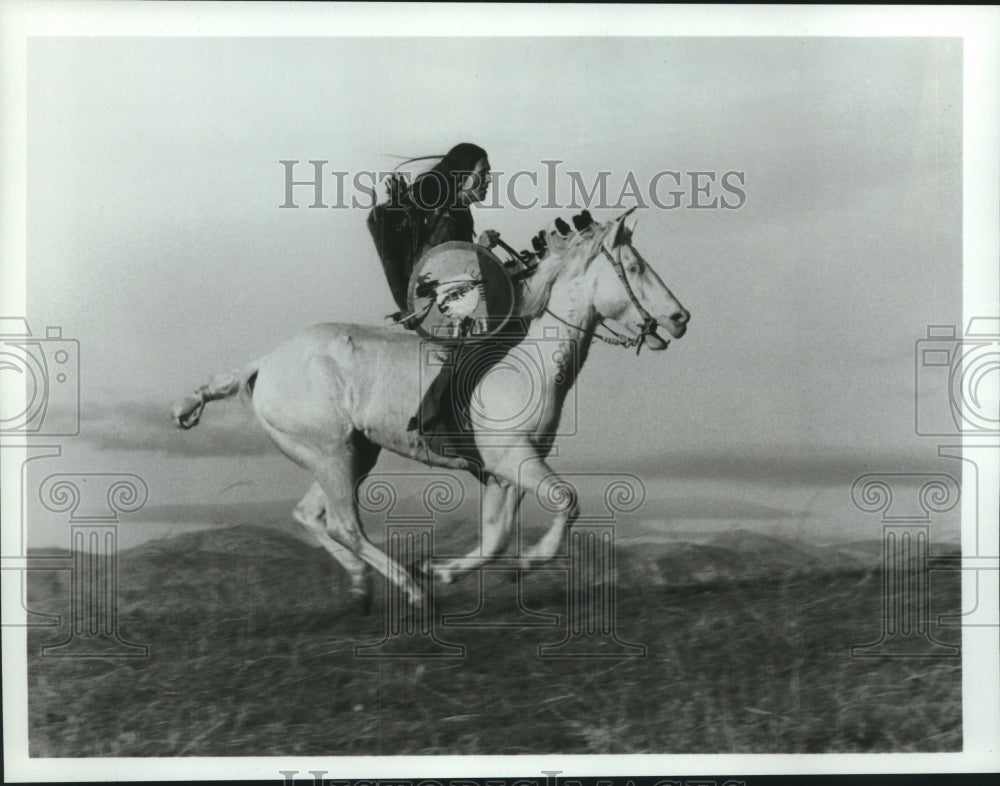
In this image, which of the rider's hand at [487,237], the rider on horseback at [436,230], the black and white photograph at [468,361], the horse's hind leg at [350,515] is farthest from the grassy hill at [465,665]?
the rider's hand at [487,237]

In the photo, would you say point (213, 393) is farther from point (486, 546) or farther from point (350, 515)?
point (486, 546)

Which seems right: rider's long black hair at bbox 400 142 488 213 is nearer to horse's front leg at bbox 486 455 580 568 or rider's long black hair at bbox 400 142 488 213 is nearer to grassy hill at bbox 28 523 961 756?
horse's front leg at bbox 486 455 580 568

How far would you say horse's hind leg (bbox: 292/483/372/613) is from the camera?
14.5 feet

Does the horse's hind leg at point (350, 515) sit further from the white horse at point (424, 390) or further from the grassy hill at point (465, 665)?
the grassy hill at point (465, 665)

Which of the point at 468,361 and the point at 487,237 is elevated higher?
the point at 487,237

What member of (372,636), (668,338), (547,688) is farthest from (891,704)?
(372,636)

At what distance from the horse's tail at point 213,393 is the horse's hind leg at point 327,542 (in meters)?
0.47

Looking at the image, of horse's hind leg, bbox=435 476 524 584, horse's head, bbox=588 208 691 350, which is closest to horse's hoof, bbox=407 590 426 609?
horse's hind leg, bbox=435 476 524 584

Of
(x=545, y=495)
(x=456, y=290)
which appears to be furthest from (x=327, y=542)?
(x=456, y=290)

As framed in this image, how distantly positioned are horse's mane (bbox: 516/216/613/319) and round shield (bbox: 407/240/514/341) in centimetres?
10

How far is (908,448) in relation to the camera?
4461 mm

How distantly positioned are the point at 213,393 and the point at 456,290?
1011 mm

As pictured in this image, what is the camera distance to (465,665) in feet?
14.5

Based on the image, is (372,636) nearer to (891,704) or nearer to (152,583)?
(152,583)
